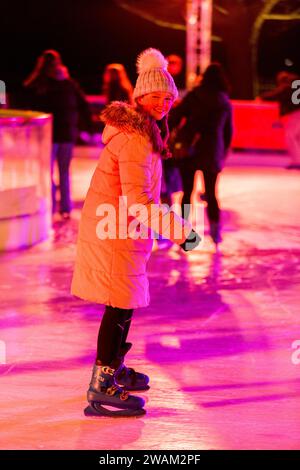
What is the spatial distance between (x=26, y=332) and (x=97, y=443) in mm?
2018

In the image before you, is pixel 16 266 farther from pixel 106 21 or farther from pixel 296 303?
pixel 106 21

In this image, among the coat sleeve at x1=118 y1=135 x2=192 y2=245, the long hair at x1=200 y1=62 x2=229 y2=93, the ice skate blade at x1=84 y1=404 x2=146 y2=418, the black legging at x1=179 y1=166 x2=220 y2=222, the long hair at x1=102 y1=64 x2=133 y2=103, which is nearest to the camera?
the coat sleeve at x1=118 y1=135 x2=192 y2=245

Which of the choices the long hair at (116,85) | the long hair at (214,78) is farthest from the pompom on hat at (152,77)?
the long hair at (116,85)

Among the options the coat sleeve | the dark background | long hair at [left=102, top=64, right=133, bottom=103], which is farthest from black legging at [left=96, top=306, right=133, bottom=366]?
the dark background

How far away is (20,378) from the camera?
5434 millimetres

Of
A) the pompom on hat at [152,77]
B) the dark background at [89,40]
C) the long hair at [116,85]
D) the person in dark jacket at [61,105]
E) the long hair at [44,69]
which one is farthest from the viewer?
the dark background at [89,40]

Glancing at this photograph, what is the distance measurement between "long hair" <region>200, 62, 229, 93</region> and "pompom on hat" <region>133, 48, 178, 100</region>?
12.9 ft

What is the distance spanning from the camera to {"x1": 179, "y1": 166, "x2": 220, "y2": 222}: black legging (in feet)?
29.9

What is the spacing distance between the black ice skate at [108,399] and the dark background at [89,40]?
28403 millimetres

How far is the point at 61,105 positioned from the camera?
34.6ft

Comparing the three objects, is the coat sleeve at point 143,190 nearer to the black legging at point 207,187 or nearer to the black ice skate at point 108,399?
the black ice skate at point 108,399

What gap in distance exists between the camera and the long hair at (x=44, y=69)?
401 inches

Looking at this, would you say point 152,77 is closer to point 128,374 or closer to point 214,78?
point 128,374

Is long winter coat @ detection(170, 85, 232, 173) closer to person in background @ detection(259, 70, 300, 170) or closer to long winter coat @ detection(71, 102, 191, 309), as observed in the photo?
long winter coat @ detection(71, 102, 191, 309)
